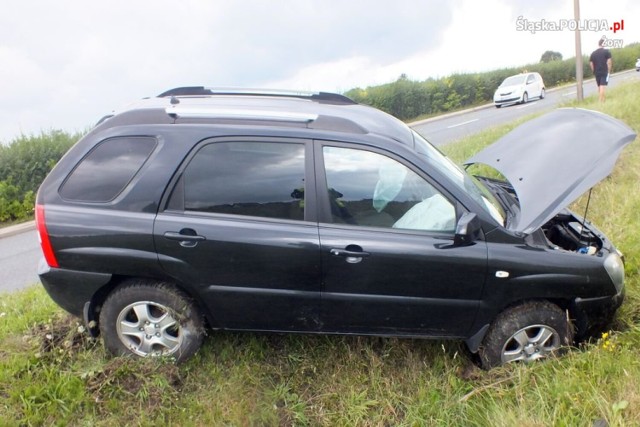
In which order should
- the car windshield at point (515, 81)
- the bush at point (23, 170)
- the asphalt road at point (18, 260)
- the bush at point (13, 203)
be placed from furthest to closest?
the car windshield at point (515, 81), the bush at point (23, 170), the bush at point (13, 203), the asphalt road at point (18, 260)

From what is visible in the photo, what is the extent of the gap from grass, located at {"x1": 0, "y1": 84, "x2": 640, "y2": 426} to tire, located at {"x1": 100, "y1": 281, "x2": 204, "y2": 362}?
99 millimetres

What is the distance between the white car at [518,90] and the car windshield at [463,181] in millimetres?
22286

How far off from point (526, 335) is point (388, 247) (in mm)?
1186

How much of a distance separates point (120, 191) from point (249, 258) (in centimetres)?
94

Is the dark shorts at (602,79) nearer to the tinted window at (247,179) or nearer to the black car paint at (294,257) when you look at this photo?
the black car paint at (294,257)

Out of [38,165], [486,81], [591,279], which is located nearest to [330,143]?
[591,279]

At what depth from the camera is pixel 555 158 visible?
3.41 m

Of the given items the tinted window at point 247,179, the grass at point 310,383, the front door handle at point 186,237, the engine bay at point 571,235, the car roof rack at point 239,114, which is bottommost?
the grass at point 310,383

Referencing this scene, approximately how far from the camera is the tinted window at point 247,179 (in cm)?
300

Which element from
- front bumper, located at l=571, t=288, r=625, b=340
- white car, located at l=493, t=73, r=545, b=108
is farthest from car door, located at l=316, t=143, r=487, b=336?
white car, located at l=493, t=73, r=545, b=108

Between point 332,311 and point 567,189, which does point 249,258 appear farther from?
point 567,189

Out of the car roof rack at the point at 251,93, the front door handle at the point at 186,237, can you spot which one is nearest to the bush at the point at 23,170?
the car roof rack at the point at 251,93

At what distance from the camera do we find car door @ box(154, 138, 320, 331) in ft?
9.66

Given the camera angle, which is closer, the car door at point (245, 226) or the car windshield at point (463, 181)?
the car door at point (245, 226)
